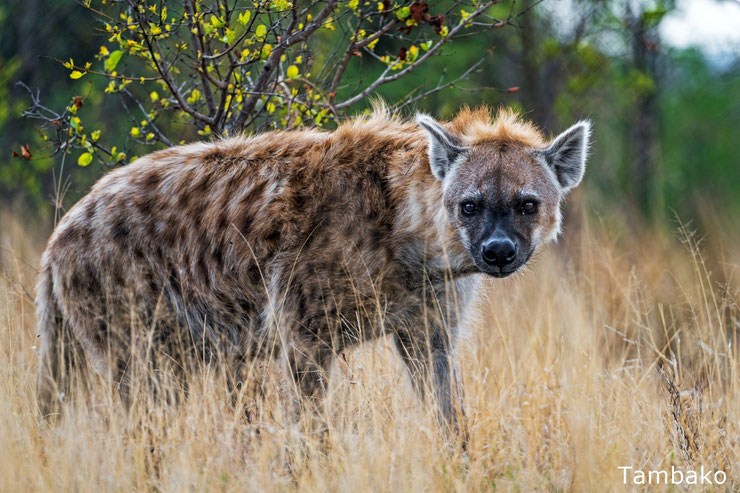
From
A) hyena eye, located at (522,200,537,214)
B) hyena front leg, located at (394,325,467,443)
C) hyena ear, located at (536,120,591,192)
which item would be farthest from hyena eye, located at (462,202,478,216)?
hyena front leg, located at (394,325,467,443)

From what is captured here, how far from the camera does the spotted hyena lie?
12.1 feet

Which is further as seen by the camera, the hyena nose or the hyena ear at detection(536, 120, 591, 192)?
the hyena ear at detection(536, 120, 591, 192)

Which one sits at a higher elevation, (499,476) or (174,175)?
(174,175)

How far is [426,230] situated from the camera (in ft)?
12.3

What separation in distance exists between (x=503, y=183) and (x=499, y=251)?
1.18ft

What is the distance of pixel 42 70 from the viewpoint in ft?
37.1

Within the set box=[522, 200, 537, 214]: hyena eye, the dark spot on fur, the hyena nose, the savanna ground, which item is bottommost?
the savanna ground

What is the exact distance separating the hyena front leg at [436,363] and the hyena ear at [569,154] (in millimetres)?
907

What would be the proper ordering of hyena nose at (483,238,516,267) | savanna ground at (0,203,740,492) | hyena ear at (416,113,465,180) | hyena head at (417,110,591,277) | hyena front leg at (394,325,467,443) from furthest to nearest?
hyena front leg at (394,325,467,443), hyena ear at (416,113,465,180), hyena head at (417,110,591,277), hyena nose at (483,238,516,267), savanna ground at (0,203,740,492)

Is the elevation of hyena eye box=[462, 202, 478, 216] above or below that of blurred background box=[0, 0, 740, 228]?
below

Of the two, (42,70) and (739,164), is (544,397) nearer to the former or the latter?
(42,70)

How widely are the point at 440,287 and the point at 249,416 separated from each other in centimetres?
107

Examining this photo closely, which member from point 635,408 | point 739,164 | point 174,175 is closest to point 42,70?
point 174,175

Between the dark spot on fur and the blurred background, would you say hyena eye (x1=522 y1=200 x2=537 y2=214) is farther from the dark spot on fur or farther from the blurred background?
the blurred background
